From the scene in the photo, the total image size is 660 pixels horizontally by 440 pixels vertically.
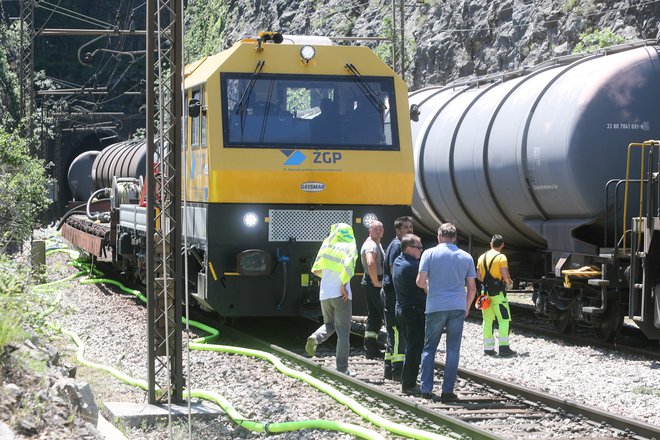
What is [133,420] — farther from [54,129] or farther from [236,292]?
[54,129]

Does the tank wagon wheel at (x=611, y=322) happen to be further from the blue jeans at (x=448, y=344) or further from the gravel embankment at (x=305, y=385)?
the blue jeans at (x=448, y=344)

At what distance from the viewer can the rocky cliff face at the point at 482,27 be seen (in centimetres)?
3394

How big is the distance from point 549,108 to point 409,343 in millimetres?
5607

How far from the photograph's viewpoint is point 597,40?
105 ft

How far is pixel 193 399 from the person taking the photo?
32.6 ft

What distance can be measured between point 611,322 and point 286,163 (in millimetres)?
5210

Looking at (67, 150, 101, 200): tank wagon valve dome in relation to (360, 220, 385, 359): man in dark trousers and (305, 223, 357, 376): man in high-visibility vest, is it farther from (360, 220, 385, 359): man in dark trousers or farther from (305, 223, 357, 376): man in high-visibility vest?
(305, 223, 357, 376): man in high-visibility vest

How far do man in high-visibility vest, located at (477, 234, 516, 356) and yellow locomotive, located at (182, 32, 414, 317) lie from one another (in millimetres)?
1421

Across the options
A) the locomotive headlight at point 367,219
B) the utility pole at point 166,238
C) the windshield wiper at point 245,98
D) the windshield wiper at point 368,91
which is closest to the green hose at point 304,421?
the utility pole at point 166,238

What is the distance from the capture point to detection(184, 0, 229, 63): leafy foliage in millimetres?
74125

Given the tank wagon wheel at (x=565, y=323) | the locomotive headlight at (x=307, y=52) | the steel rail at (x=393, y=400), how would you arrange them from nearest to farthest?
the steel rail at (x=393, y=400) → the locomotive headlight at (x=307, y=52) → the tank wagon wheel at (x=565, y=323)

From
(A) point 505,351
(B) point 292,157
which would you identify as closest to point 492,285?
(A) point 505,351

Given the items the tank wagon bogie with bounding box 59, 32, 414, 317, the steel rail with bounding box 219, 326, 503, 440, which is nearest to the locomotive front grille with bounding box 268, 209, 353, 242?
the tank wagon bogie with bounding box 59, 32, 414, 317

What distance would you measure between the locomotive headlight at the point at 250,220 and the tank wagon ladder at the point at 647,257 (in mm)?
4849
